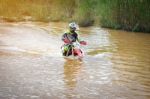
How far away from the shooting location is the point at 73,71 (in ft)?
44.3

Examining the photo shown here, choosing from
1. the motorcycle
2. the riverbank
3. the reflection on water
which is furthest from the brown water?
the riverbank

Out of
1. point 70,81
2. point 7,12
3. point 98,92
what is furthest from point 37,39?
point 7,12

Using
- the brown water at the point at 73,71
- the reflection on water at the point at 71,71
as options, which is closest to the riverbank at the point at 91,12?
the brown water at the point at 73,71

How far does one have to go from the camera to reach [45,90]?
1044 cm

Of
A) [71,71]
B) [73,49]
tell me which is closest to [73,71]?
[71,71]

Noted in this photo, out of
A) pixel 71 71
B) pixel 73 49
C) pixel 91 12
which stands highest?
pixel 91 12

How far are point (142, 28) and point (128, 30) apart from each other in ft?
3.65

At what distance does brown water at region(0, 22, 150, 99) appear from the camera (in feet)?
34.0

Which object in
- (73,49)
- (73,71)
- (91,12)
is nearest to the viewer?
(73,71)

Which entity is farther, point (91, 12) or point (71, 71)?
point (91, 12)

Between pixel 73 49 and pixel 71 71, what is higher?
pixel 73 49

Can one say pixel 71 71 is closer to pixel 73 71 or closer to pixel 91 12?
pixel 73 71

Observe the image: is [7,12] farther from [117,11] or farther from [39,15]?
[117,11]

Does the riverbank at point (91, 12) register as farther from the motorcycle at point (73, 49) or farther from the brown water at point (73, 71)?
the motorcycle at point (73, 49)
